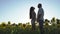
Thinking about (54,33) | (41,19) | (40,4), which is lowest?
(54,33)

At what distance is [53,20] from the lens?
21.7 metres

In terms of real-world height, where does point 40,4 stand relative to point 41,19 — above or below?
above

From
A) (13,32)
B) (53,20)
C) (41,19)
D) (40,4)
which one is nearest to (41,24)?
(41,19)

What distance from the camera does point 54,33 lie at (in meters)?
13.7

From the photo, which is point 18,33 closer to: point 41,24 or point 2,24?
point 41,24

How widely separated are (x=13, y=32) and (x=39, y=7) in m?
2.45

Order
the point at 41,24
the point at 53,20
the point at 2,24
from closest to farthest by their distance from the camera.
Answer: the point at 41,24 < the point at 2,24 < the point at 53,20

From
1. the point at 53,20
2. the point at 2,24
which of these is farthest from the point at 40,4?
the point at 53,20

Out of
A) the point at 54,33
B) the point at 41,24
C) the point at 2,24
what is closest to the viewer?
the point at 41,24

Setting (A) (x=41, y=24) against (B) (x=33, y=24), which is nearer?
(A) (x=41, y=24)

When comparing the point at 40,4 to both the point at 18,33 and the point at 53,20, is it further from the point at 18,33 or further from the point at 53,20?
the point at 53,20

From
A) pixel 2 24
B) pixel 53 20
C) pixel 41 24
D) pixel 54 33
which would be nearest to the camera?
pixel 41 24

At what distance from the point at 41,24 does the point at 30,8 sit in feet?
5.89

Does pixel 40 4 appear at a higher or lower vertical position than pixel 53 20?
higher
